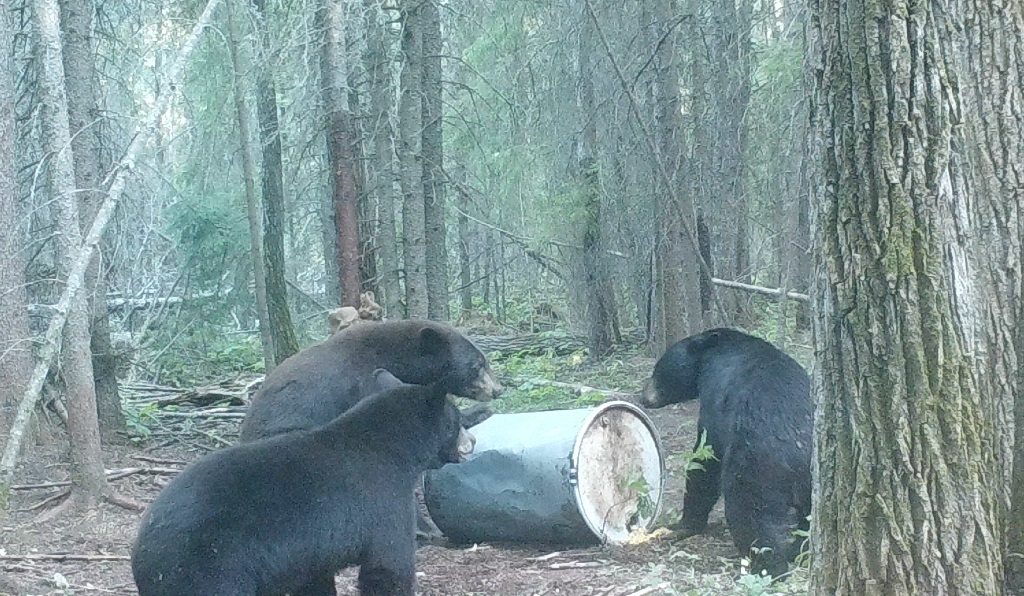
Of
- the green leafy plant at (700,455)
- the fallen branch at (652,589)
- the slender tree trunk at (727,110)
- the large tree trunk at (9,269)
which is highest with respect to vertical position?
the slender tree trunk at (727,110)

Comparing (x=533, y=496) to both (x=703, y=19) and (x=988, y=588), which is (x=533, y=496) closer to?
(x=988, y=588)

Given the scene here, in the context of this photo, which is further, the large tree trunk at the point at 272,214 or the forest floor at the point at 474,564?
the large tree trunk at the point at 272,214

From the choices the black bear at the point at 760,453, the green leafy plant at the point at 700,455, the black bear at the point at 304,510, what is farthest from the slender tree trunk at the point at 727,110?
Answer: the black bear at the point at 304,510

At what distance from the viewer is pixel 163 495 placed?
481 cm

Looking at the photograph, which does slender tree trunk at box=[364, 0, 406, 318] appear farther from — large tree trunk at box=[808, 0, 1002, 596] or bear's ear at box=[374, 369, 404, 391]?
large tree trunk at box=[808, 0, 1002, 596]

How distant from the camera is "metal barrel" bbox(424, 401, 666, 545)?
22.0ft

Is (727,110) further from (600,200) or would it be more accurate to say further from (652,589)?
(652,589)

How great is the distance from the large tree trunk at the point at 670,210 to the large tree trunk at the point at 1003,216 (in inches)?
252

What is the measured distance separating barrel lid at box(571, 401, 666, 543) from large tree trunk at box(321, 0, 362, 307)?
4.85 meters

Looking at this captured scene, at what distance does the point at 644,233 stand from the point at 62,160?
26.0 feet

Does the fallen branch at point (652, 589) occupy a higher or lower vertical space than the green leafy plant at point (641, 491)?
lower

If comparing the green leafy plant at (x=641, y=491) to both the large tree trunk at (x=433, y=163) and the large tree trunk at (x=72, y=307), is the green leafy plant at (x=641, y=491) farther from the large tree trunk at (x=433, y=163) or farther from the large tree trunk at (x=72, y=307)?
the large tree trunk at (x=433, y=163)

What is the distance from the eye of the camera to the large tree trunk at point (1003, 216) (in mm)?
3732

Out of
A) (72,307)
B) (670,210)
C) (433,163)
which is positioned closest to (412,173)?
(433,163)
